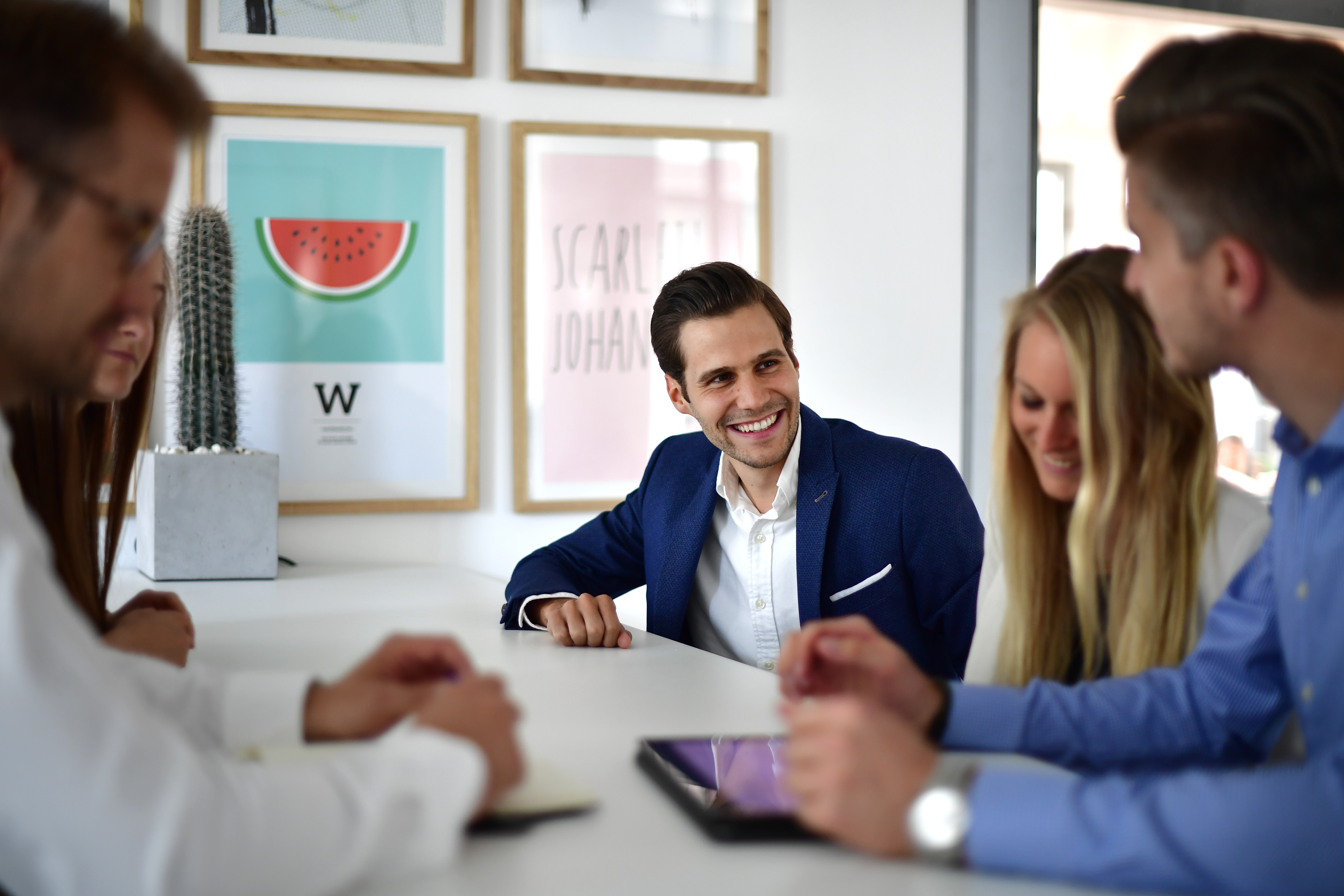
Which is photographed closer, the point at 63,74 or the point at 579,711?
the point at 63,74

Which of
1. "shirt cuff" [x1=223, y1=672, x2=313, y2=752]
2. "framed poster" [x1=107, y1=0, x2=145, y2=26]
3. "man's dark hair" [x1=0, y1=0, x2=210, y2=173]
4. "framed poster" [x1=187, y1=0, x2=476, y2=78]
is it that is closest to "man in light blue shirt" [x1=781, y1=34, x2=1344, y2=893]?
"shirt cuff" [x1=223, y1=672, x2=313, y2=752]

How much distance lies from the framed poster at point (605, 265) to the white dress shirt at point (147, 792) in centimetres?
150

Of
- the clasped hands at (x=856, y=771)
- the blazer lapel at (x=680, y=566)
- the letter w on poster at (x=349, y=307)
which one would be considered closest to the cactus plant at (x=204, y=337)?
the letter w on poster at (x=349, y=307)

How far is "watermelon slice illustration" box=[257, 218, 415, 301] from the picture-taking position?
6.23 ft

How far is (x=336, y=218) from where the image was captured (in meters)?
1.92

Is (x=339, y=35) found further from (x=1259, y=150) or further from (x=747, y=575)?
(x=1259, y=150)

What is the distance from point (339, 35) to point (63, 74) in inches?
61.7

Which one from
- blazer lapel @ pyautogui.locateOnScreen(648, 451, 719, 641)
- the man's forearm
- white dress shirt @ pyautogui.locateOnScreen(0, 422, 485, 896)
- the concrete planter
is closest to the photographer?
white dress shirt @ pyautogui.locateOnScreen(0, 422, 485, 896)

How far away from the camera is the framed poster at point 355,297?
6.19ft

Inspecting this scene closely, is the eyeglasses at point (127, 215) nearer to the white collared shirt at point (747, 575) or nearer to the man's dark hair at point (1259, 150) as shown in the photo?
the man's dark hair at point (1259, 150)

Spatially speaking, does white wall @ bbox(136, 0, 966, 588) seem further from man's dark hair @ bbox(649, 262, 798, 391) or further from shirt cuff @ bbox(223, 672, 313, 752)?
shirt cuff @ bbox(223, 672, 313, 752)

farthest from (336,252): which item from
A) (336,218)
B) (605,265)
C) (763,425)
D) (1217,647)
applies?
(1217,647)

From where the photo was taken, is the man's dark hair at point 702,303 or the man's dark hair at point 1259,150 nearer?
the man's dark hair at point 1259,150

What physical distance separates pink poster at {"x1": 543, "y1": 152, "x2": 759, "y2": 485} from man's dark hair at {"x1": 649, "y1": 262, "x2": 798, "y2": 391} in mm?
389
